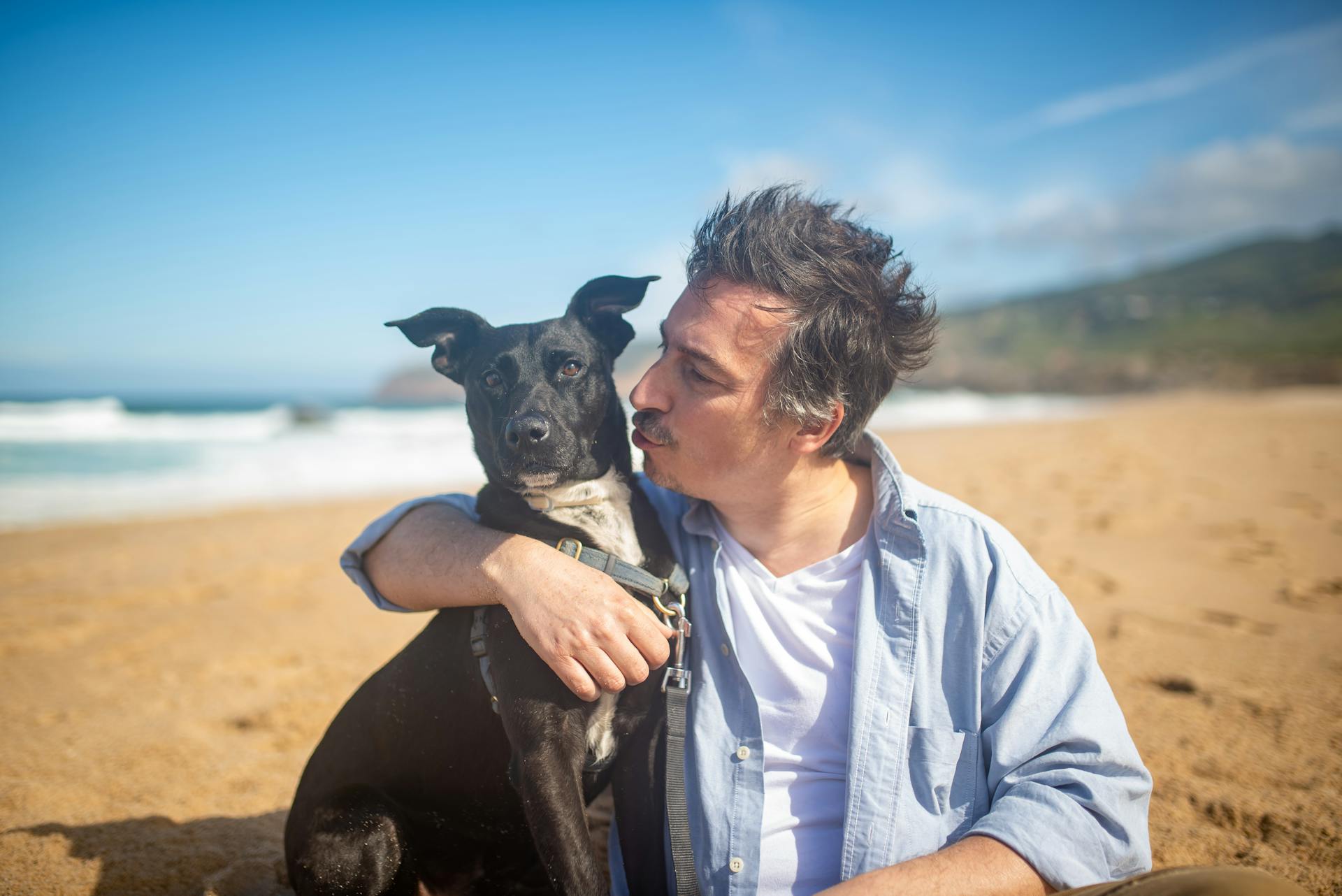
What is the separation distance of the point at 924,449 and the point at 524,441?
11759 millimetres

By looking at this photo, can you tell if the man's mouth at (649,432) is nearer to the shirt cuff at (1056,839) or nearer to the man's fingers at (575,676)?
the man's fingers at (575,676)

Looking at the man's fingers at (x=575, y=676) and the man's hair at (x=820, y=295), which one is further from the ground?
the man's hair at (x=820, y=295)

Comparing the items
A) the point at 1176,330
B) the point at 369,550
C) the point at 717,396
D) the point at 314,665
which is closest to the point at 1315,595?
the point at 717,396

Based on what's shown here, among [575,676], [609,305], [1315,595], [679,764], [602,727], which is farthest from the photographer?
[1315,595]

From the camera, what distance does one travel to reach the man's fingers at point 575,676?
1729mm

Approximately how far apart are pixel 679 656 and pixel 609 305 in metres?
1.32

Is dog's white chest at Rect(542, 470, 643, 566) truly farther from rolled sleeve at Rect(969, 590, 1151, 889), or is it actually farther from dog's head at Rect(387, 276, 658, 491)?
rolled sleeve at Rect(969, 590, 1151, 889)

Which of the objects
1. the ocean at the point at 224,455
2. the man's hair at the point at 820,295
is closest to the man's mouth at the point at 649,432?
the man's hair at the point at 820,295

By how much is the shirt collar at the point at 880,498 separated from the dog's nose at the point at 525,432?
1.67 feet

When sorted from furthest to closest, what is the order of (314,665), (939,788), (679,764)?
(314,665)
(679,764)
(939,788)

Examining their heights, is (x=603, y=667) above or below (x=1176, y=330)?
below

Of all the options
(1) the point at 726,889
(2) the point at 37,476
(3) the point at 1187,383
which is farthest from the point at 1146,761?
(3) the point at 1187,383

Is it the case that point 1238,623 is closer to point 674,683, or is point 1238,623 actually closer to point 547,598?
point 674,683

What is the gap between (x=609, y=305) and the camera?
2637mm
